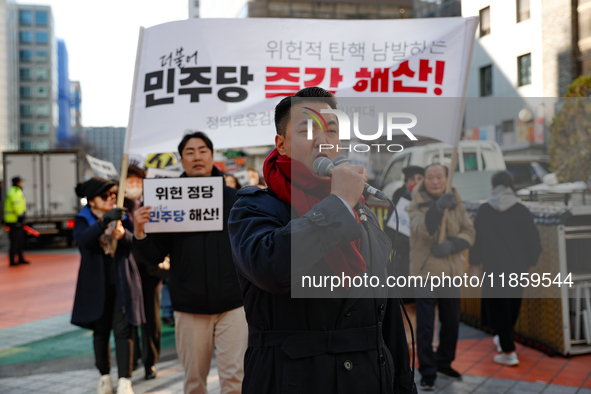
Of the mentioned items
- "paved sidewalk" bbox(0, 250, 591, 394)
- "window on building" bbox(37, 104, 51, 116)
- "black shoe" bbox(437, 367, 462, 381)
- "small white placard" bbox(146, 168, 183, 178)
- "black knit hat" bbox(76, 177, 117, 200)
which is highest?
"window on building" bbox(37, 104, 51, 116)

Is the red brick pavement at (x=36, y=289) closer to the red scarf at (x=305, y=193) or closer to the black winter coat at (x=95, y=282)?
the black winter coat at (x=95, y=282)

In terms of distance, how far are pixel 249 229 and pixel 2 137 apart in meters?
70.2

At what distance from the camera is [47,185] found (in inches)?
756

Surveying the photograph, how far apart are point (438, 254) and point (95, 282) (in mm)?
3003

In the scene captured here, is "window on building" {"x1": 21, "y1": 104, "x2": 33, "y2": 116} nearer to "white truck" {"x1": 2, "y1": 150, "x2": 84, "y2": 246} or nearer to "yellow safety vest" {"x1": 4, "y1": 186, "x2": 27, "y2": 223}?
"white truck" {"x1": 2, "y1": 150, "x2": 84, "y2": 246}

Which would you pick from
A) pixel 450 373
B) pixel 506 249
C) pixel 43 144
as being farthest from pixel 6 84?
pixel 450 373

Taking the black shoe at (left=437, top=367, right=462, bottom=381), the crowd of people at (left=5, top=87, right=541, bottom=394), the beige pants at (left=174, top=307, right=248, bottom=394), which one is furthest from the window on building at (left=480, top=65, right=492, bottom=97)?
the beige pants at (left=174, top=307, right=248, bottom=394)

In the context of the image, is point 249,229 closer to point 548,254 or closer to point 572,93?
point 548,254

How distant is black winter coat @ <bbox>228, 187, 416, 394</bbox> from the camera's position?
1.67m

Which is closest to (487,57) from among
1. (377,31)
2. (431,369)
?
(377,31)

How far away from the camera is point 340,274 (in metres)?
1.84

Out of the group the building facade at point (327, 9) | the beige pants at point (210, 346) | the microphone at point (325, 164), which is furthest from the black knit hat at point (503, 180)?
the building facade at point (327, 9)

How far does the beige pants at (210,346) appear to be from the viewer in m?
3.63

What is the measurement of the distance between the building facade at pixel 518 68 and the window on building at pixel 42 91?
83754mm
